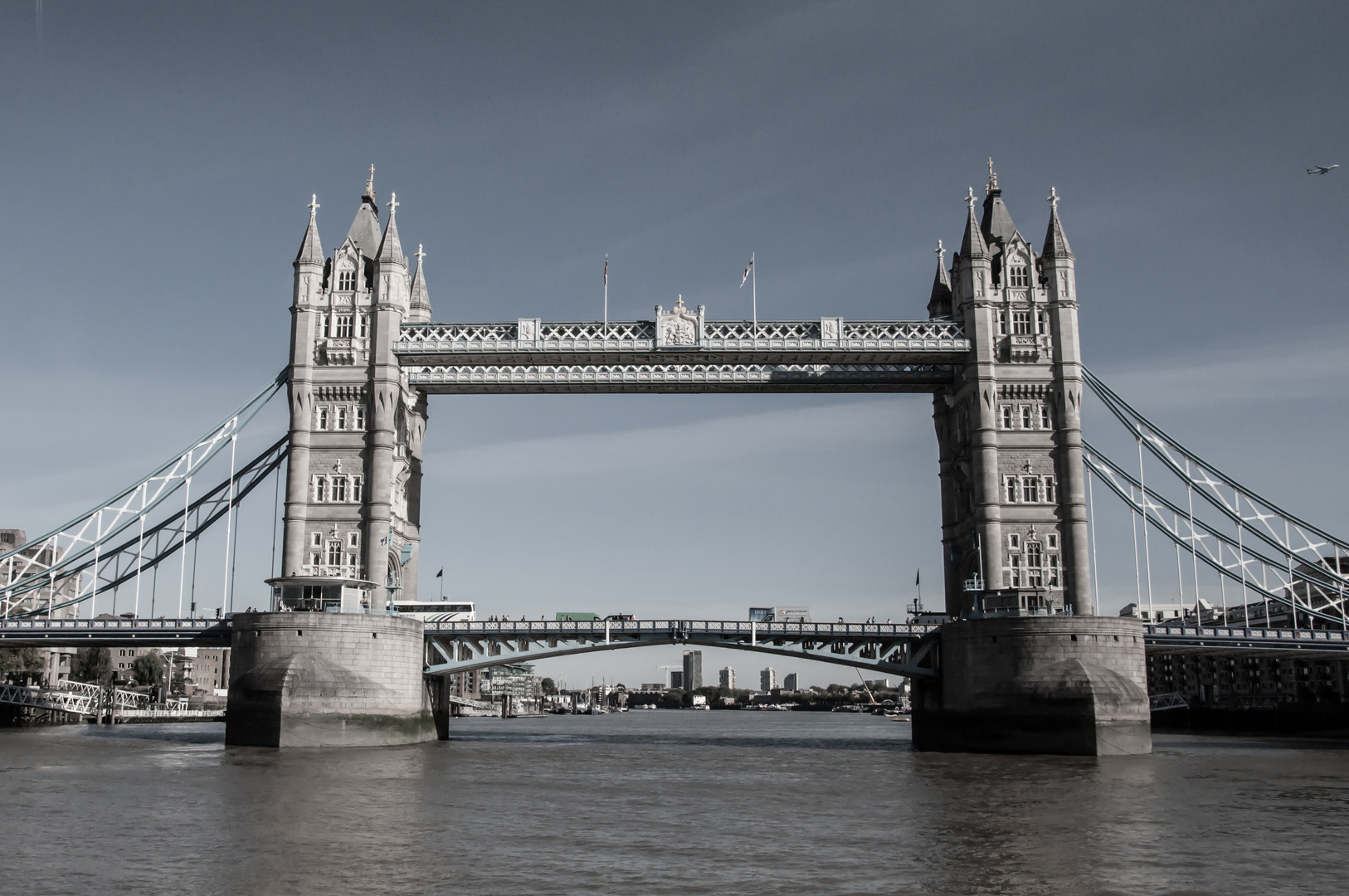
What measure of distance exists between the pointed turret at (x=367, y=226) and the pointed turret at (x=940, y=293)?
3540cm

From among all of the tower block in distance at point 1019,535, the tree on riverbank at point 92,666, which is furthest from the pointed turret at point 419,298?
the tree on riverbank at point 92,666

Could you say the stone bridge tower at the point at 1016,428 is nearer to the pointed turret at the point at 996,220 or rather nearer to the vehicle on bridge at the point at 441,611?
the pointed turret at the point at 996,220

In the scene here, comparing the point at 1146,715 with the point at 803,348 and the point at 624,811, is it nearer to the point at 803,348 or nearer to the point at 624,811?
the point at 803,348

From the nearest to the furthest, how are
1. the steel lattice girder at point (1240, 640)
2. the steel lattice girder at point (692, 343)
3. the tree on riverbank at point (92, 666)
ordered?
the steel lattice girder at point (1240, 640) < the steel lattice girder at point (692, 343) < the tree on riverbank at point (92, 666)

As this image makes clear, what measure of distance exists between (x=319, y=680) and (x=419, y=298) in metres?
27.2

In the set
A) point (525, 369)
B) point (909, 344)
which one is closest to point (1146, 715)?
point (909, 344)

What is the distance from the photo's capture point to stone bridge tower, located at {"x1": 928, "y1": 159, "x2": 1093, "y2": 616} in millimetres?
65875

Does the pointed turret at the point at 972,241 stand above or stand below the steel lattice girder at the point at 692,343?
above

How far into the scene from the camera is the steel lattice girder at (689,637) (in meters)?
65.8

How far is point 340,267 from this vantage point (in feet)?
231

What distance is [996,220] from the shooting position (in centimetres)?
7281

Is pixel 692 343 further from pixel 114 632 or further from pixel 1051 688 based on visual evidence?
pixel 114 632

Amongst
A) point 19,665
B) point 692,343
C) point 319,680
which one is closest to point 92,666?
point 19,665

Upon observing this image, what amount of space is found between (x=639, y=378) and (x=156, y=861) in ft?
154
